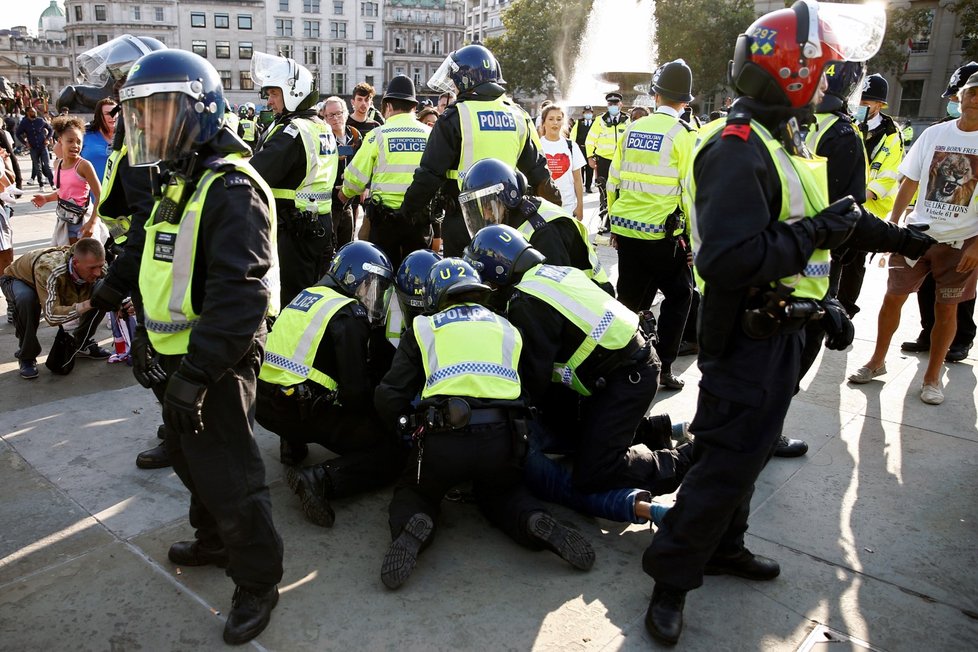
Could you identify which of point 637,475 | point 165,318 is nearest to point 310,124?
point 165,318

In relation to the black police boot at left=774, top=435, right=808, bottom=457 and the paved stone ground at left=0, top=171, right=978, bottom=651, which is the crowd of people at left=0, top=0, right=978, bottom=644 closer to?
the black police boot at left=774, top=435, right=808, bottom=457

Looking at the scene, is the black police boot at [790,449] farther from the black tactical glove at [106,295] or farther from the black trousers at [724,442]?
the black tactical glove at [106,295]

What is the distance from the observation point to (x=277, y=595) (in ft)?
9.41

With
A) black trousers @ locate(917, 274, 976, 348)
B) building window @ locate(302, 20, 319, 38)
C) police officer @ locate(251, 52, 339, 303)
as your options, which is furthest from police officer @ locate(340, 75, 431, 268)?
building window @ locate(302, 20, 319, 38)

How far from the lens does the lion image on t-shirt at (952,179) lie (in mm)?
4812

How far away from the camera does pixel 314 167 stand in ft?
17.9

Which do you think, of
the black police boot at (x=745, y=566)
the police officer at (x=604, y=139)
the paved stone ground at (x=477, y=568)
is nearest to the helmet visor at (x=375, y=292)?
the paved stone ground at (x=477, y=568)

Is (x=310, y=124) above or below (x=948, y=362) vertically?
above

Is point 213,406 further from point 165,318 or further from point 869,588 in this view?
point 869,588

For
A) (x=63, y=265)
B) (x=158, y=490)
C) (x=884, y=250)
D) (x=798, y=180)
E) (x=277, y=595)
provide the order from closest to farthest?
(x=798, y=180) < (x=884, y=250) < (x=277, y=595) < (x=158, y=490) < (x=63, y=265)

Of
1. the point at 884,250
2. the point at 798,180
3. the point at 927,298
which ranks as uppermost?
the point at 798,180

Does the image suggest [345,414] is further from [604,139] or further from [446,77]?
[604,139]

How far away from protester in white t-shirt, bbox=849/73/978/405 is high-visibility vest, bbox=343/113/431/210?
359 centimetres

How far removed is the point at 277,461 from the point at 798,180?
3.12 metres
